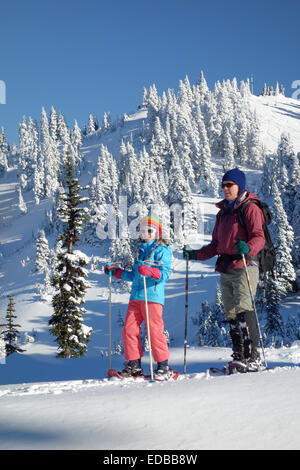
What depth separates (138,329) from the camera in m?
4.97

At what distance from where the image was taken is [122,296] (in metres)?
40.3

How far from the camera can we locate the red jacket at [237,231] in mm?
4230

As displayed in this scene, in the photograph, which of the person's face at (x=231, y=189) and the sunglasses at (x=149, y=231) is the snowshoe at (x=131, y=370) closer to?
the sunglasses at (x=149, y=231)

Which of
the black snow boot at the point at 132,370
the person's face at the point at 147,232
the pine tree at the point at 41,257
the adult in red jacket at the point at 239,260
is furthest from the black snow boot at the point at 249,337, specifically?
the pine tree at the point at 41,257

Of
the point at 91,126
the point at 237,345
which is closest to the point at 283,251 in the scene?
the point at 237,345

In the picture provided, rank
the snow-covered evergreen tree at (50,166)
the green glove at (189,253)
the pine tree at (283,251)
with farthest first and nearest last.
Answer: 1. the snow-covered evergreen tree at (50,166)
2. the pine tree at (283,251)
3. the green glove at (189,253)

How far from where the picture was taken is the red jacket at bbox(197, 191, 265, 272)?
4.23 m

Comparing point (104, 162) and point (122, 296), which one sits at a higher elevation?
point (104, 162)

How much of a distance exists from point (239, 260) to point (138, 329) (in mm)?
1842

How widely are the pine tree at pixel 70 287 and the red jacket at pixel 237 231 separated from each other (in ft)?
37.1

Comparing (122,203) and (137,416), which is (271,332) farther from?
(122,203)

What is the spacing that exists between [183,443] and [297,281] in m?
33.3
